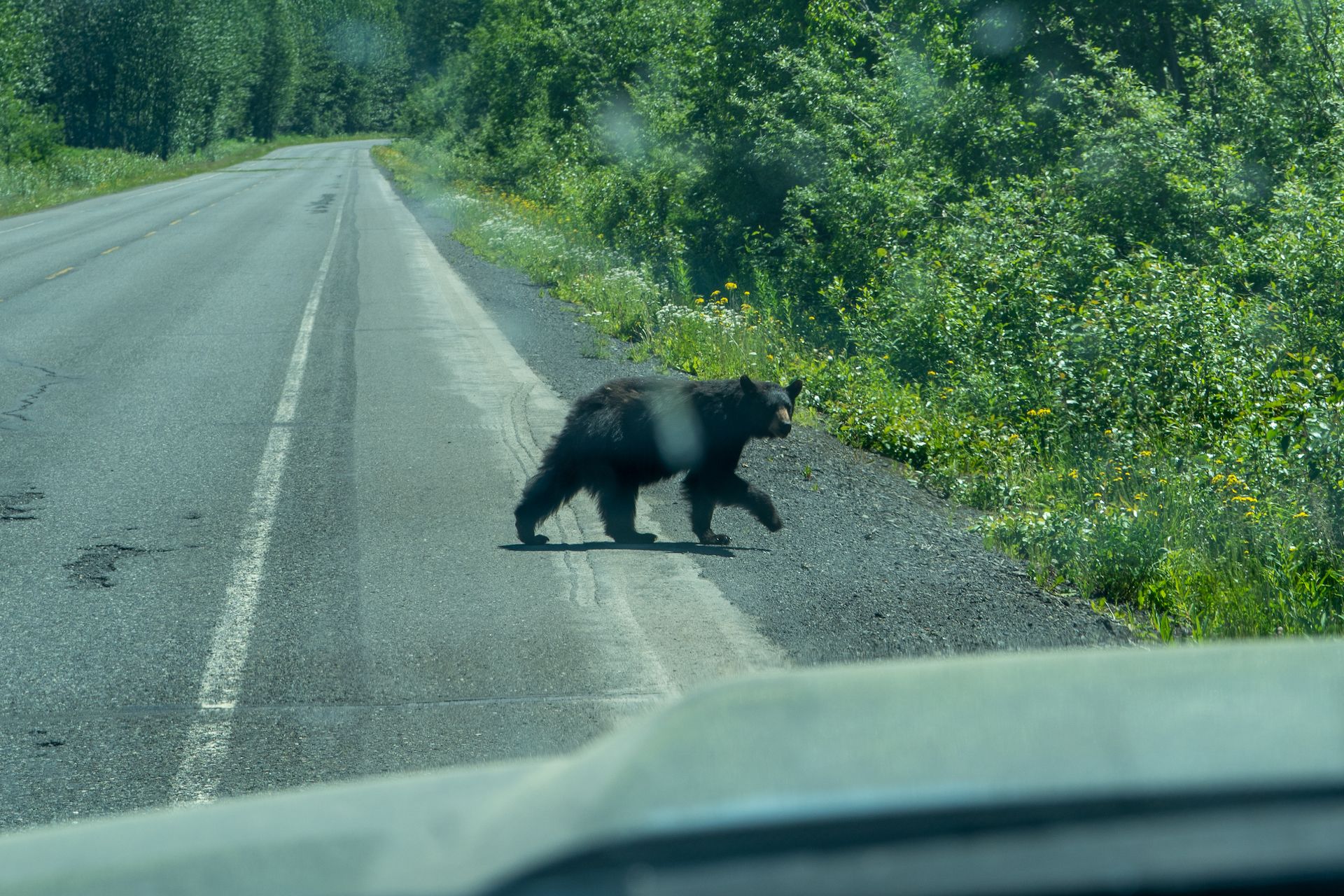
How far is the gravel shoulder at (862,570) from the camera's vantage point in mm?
5555

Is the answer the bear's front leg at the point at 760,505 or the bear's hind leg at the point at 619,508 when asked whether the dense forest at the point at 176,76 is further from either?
the bear's front leg at the point at 760,505

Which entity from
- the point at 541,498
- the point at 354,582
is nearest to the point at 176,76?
the point at 541,498

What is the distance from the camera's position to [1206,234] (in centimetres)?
1259

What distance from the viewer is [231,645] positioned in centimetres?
523

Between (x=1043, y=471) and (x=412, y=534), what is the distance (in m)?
4.78

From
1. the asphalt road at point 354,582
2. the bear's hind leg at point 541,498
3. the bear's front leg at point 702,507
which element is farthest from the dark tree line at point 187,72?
the bear's front leg at point 702,507

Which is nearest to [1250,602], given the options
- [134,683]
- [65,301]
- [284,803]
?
[134,683]

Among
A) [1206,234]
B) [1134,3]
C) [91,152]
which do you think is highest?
[1134,3]

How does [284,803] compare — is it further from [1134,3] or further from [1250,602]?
[1134,3]

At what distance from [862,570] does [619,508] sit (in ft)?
4.76

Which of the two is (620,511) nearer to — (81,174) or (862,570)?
(862,570)

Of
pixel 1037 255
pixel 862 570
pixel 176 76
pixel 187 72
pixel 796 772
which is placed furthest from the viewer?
pixel 187 72

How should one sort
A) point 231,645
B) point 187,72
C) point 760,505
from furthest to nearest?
point 187,72 < point 760,505 < point 231,645

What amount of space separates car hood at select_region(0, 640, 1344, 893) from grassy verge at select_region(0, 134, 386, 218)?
137ft
